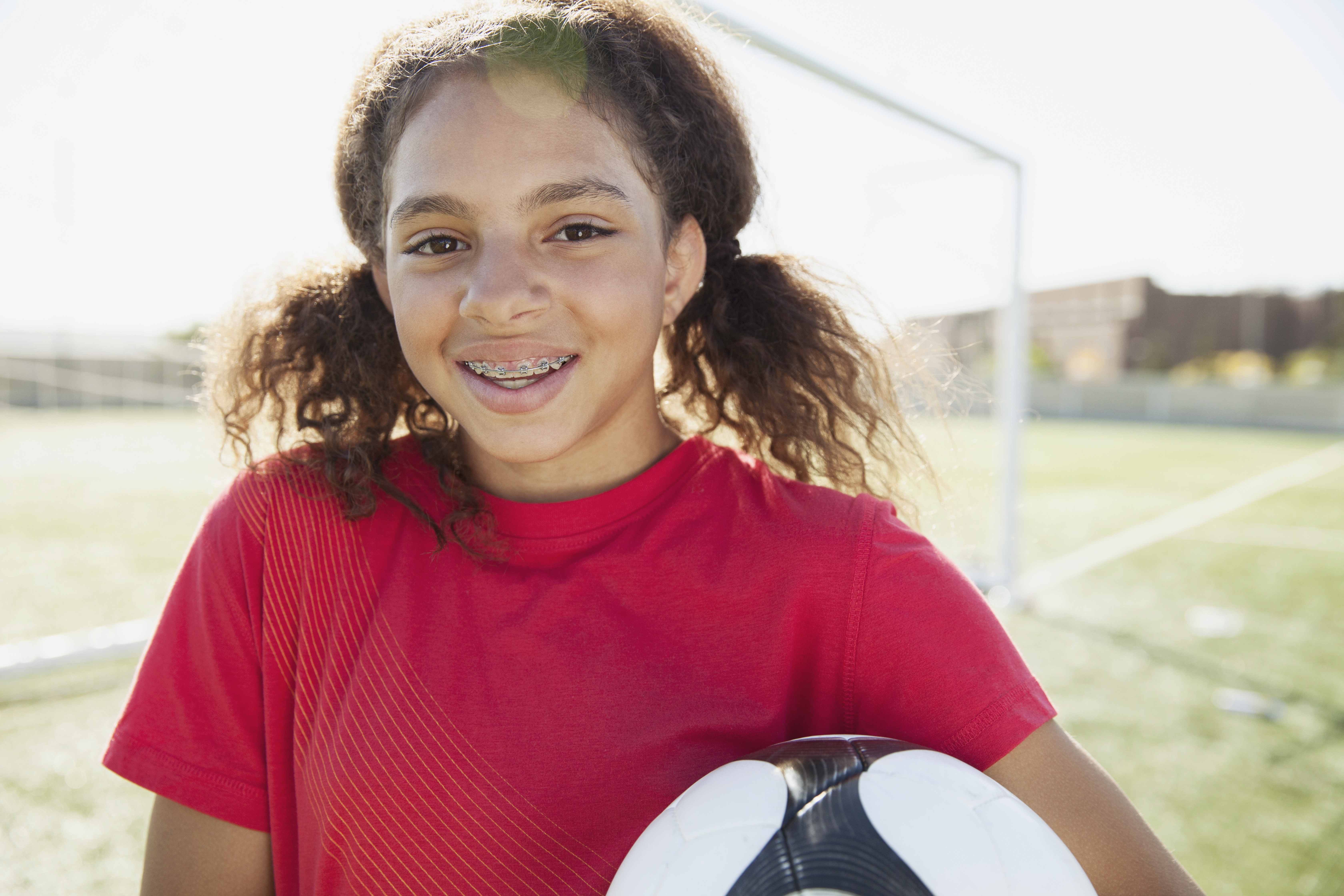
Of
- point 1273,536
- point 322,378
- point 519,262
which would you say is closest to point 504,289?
point 519,262

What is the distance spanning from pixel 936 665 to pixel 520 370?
2.00 ft

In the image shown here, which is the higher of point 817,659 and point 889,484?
point 889,484

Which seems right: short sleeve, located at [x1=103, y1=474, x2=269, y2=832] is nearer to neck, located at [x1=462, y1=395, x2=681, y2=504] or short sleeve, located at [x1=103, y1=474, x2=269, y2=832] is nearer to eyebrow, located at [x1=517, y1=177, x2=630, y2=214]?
neck, located at [x1=462, y1=395, x2=681, y2=504]

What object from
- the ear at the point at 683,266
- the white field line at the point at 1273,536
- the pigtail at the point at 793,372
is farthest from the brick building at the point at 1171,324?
the ear at the point at 683,266

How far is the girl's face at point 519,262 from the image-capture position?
1.11 m

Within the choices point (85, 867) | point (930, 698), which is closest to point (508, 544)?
point (930, 698)

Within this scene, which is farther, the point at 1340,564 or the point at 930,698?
the point at 1340,564

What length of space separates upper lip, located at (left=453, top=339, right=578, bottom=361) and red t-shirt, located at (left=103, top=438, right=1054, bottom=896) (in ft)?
0.71

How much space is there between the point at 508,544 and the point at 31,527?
8.05 meters

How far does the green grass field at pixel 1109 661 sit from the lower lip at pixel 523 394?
634 mm

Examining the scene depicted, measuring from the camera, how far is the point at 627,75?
1.23m

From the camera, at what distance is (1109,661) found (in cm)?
443

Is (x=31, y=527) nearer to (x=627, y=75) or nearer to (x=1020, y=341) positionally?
(x=1020, y=341)

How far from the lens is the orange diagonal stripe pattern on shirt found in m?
1.08
